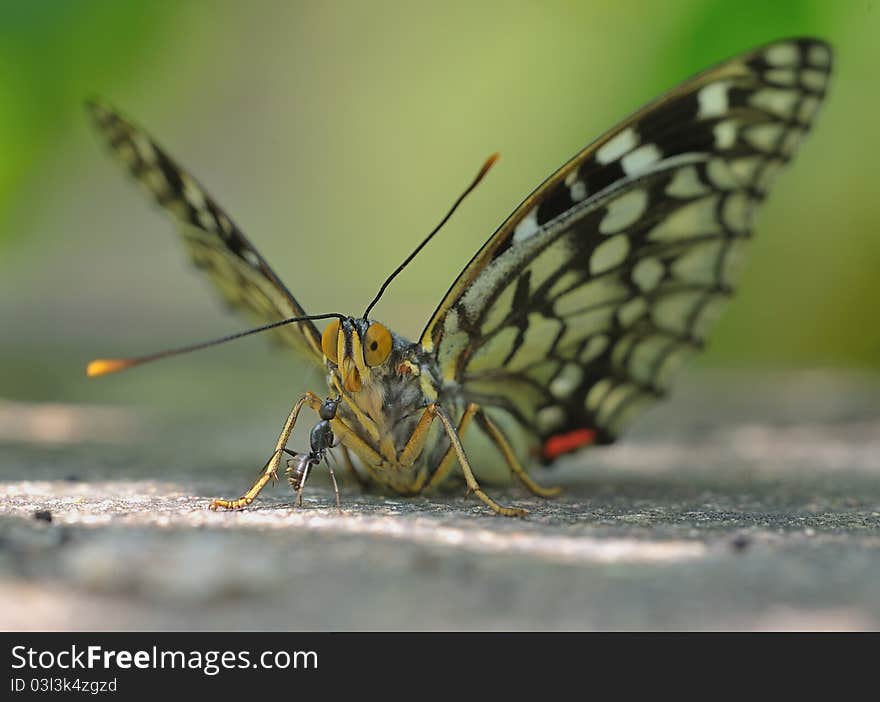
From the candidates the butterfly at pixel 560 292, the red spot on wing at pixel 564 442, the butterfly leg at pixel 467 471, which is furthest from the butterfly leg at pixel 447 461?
the red spot on wing at pixel 564 442

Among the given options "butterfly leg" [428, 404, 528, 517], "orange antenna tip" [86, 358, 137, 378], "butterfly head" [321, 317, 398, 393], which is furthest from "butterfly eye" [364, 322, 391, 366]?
"orange antenna tip" [86, 358, 137, 378]

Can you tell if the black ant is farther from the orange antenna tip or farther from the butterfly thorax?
the orange antenna tip

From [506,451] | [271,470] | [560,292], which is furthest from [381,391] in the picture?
[560,292]

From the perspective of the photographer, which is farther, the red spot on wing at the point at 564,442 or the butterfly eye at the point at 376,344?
the red spot on wing at the point at 564,442

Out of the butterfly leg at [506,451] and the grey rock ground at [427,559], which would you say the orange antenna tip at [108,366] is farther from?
the butterfly leg at [506,451]

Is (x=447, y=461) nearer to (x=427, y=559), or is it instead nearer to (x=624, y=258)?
(x=624, y=258)

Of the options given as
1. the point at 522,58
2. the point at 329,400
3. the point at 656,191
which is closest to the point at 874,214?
the point at 522,58
